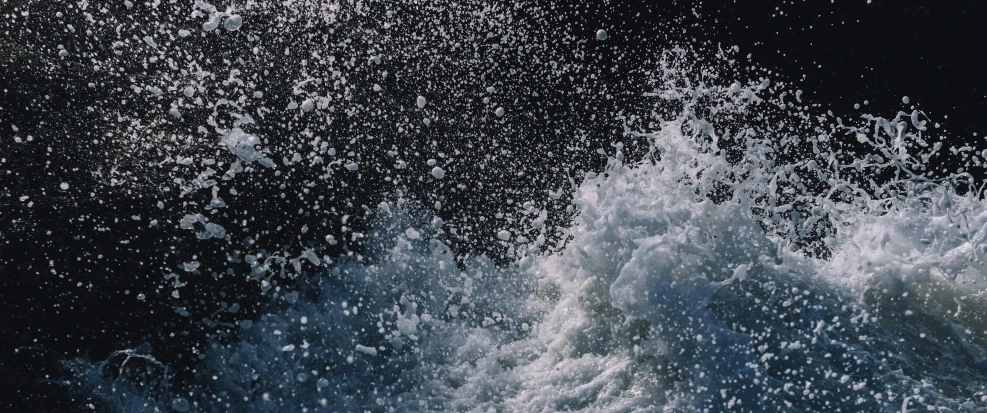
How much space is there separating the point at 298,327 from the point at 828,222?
3336mm

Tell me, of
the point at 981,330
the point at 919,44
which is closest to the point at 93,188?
the point at 981,330

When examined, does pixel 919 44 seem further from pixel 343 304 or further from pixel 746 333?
pixel 343 304

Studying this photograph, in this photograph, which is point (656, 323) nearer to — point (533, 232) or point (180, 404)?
point (533, 232)

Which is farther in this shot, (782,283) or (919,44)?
(919,44)

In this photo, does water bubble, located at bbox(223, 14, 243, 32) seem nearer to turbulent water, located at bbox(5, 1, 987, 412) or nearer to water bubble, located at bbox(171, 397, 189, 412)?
turbulent water, located at bbox(5, 1, 987, 412)

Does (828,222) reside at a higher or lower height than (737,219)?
higher

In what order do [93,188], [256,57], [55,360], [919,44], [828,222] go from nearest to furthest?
1. [55,360]
2. [93,188]
3. [256,57]
4. [828,222]
5. [919,44]

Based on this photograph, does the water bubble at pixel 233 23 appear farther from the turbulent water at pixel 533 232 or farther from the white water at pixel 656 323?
the white water at pixel 656 323

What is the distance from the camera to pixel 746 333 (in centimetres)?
290

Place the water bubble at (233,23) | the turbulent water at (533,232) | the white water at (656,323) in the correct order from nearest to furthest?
the white water at (656,323) → the turbulent water at (533,232) → the water bubble at (233,23)

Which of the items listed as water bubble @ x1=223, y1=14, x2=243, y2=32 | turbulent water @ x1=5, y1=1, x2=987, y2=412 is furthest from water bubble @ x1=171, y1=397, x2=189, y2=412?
water bubble @ x1=223, y1=14, x2=243, y2=32

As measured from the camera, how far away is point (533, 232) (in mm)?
4473

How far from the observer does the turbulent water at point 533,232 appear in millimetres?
2883

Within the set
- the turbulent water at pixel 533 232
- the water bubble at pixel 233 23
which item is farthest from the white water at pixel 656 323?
the water bubble at pixel 233 23
